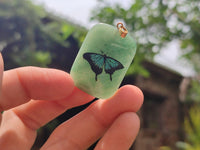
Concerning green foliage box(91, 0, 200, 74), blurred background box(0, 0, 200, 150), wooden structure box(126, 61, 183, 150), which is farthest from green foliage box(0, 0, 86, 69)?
wooden structure box(126, 61, 183, 150)

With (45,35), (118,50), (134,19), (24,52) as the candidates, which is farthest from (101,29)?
(45,35)

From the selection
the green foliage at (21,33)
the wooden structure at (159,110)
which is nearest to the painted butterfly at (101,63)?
the green foliage at (21,33)

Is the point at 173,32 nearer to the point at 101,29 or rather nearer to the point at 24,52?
the point at 101,29

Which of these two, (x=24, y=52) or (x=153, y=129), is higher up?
(x=24, y=52)

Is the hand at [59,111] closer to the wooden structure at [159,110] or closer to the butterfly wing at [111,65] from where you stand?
the butterfly wing at [111,65]

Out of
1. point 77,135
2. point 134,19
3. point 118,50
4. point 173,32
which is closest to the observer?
point 118,50

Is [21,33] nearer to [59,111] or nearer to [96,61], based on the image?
[59,111]

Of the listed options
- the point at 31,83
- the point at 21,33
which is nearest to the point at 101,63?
the point at 31,83

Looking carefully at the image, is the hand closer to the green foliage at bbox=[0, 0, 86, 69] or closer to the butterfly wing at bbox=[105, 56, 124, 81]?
the butterfly wing at bbox=[105, 56, 124, 81]
